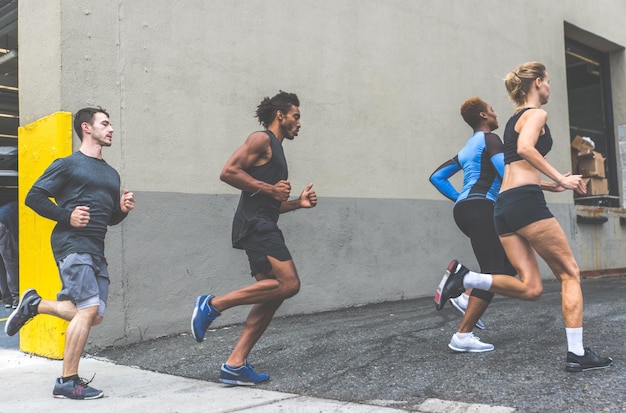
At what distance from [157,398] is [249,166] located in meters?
1.49

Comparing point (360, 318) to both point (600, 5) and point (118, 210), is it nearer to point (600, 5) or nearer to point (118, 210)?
point (118, 210)

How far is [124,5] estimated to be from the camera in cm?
558

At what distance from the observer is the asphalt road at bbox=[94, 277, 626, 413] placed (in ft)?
11.3

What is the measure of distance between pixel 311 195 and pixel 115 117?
231 cm

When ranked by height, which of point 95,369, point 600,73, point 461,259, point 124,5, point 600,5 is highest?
point 600,5

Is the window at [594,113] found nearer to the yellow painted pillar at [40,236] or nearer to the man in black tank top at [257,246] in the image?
the man in black tank top at [257,246]

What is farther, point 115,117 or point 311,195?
point 115,117

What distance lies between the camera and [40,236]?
206 inches

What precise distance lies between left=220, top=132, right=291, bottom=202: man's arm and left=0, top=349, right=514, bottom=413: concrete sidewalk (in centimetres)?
120

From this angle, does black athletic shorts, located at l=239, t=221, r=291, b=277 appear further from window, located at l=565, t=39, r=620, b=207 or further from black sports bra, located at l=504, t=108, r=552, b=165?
window, located at l=565, t=39, r=620, b=207

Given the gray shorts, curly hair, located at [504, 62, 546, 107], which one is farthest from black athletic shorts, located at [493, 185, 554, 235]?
the gray shorts

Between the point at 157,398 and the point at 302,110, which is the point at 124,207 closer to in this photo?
the point at 157,398

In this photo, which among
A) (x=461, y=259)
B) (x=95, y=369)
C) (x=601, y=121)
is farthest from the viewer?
(x=601, y=121)

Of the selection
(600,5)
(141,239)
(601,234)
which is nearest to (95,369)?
(141,239)
